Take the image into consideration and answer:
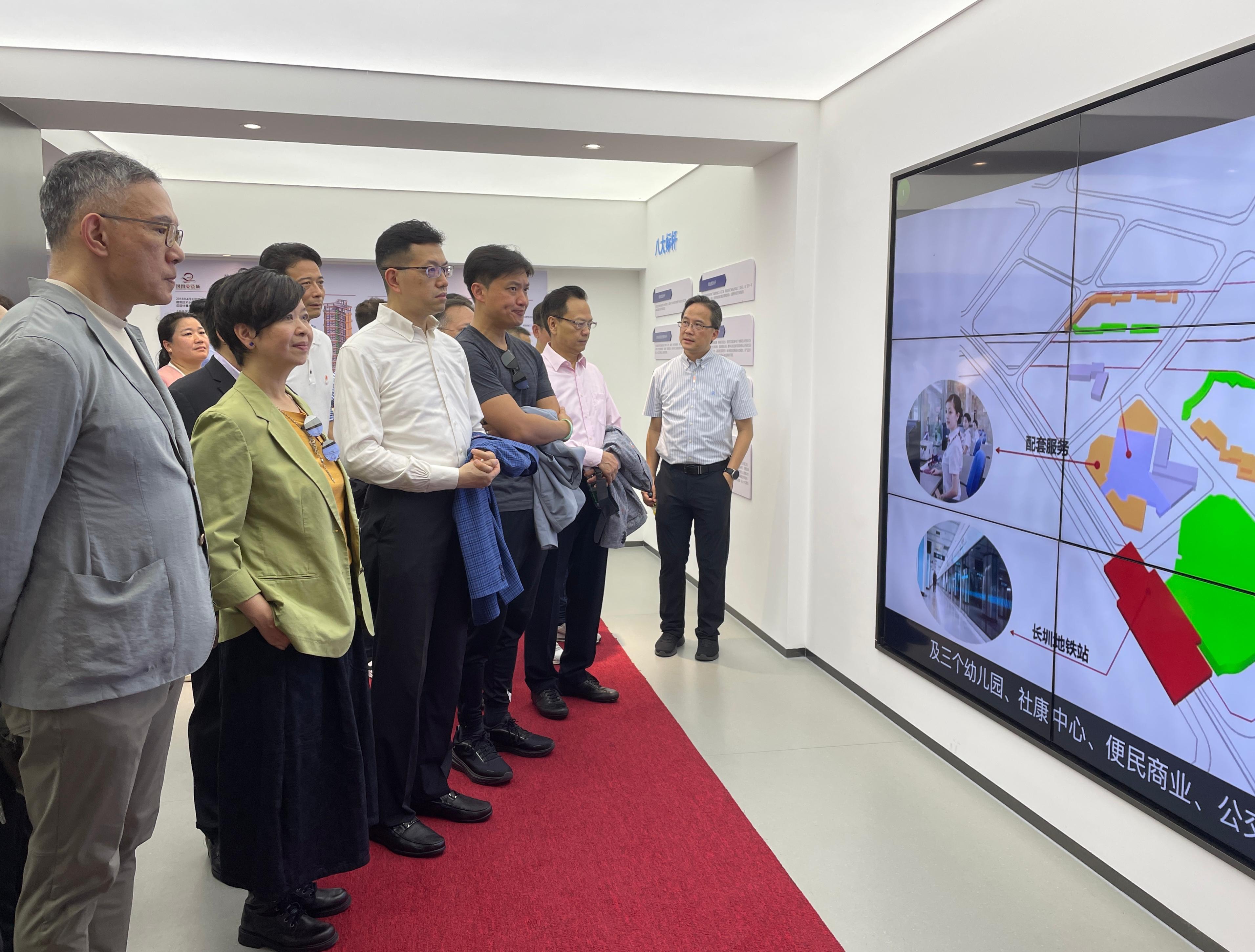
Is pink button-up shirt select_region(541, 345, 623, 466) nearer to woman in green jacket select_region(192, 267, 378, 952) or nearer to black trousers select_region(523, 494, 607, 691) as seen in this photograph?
black trousers select_region(523, 494, 607, 691)

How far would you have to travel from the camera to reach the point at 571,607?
393cm

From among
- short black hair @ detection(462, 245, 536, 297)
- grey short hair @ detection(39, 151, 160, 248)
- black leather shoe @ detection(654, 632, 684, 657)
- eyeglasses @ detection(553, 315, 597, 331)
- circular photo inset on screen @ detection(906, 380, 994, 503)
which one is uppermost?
short black hair @ detection(462, 245, 536, 297)

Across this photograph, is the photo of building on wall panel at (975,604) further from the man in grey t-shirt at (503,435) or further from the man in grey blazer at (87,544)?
the man in grey blazer at (87,544)

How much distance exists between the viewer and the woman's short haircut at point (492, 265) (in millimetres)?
2955

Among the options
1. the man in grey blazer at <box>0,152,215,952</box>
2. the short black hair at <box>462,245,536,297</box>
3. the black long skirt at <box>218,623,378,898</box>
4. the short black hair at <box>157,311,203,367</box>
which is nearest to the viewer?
the man in grey blazer at <box>0,152,215,952</box>

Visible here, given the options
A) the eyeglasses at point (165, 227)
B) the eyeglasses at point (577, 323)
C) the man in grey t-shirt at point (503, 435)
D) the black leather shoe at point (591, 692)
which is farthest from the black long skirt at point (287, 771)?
the eyeglasses at point (577, 323)

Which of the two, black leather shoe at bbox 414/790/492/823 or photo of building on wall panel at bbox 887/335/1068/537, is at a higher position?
photo of building on wall panel at bbox 887/335/1068/537

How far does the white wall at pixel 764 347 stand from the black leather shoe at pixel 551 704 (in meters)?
1.42

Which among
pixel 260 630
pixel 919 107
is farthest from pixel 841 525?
pixel 260 630

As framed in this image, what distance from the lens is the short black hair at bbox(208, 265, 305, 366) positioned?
2.01 m

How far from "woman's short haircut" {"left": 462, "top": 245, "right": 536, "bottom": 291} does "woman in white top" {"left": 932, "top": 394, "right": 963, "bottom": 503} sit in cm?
166

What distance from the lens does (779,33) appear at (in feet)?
11.9

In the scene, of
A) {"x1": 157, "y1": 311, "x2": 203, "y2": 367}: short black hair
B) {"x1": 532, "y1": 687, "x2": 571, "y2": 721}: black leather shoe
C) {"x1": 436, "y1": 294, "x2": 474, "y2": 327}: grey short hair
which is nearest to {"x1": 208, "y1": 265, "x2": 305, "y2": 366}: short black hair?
{"x1": 157, "y1": 311, "x2": 203, "y2": 367}: short black hair

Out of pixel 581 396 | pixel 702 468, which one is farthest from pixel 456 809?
pixel 702 468
